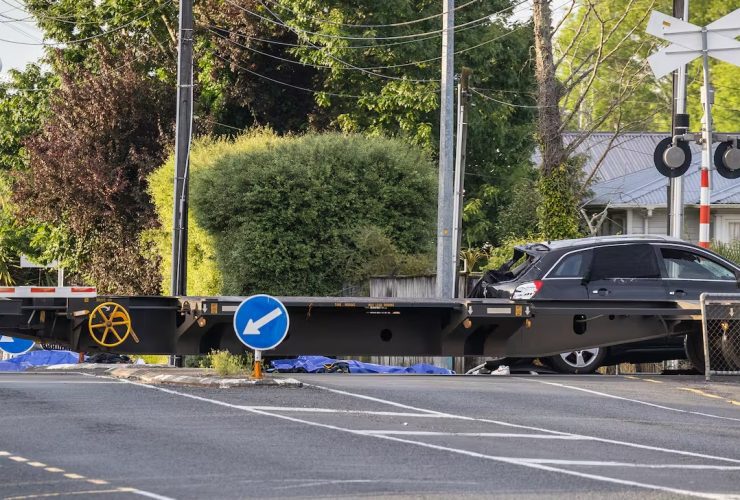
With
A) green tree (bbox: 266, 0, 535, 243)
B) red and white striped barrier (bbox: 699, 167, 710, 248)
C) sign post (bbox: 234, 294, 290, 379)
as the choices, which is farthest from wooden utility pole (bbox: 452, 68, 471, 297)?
sign post (bbox: 234, 294, 290, 379)

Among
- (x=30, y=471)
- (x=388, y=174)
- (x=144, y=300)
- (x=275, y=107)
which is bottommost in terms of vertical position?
(x=30, y=471)

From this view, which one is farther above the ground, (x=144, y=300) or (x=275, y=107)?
(x=275, y=107)

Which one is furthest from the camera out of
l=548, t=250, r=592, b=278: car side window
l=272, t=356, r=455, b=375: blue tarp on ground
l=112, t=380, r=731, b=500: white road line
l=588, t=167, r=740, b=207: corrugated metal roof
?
l=588, t=167, r=740, b=207: corrugated metal roof

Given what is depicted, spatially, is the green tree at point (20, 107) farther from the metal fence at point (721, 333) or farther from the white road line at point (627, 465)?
the white road line at point (627, 465)

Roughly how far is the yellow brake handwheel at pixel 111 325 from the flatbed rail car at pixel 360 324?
0.04 ft

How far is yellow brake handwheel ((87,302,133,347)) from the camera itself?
60.1ft

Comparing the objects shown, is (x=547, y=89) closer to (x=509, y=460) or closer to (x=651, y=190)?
(x=651, y=190)

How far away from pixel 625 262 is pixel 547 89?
10282 millimetres

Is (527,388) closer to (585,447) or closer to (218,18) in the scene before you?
(585,447)

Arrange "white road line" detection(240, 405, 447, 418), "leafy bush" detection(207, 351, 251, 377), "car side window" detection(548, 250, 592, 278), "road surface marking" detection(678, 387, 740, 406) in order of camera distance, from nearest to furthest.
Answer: "white road line" detection(240, 405, 447, 418)
"road surface marking" detection(678, 387, 740, 406)
"leafy bush" detection(207, 351, 251, 377)
"car side window" detection(548, 250, 592, 278)

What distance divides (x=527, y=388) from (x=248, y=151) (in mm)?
13830

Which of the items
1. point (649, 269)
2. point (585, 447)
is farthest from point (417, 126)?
point (585, 447)

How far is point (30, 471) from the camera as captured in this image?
10234mm

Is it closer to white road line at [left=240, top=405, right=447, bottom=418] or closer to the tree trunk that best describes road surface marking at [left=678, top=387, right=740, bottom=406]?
white road line at [left=240, top=405, right=447, bottom=418]
